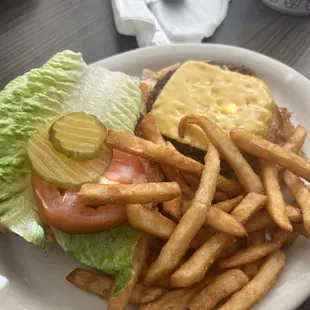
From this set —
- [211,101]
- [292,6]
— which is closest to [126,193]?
[211,101]

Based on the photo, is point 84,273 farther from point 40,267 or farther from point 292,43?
point 292,43

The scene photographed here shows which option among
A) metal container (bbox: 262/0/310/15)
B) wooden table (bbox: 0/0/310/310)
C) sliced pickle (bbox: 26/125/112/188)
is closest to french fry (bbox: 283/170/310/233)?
sliced pickle (bbox: 26/125/112/188)

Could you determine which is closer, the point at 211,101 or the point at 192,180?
the point at 192,180

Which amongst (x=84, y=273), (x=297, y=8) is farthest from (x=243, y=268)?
(x=297, y=8)

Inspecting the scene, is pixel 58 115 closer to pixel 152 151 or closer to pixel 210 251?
pixel 152 151

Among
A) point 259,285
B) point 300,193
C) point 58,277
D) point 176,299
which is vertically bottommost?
point 58,277

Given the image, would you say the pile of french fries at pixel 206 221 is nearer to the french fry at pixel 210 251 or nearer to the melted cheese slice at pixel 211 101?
the french fry at pixel 210 251
